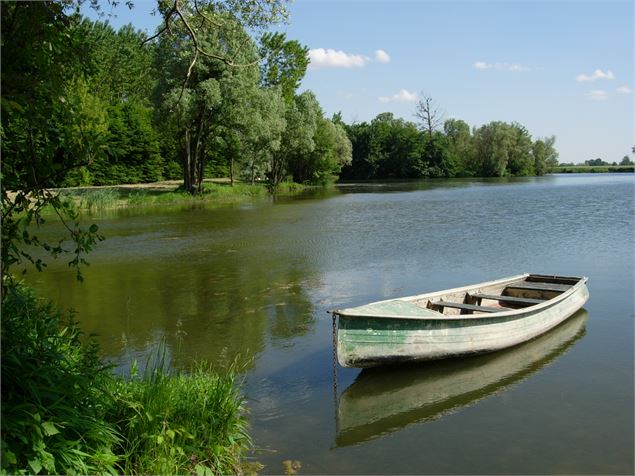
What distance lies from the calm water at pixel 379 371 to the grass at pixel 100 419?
2.77 ft

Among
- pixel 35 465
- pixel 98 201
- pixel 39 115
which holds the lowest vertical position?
pixel 35 465

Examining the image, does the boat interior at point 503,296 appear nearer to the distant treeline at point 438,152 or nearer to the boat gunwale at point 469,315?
the boat gunwale at point 469,315

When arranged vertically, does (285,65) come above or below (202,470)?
above

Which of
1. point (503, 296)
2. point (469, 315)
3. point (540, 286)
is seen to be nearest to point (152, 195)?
point (540, 286)

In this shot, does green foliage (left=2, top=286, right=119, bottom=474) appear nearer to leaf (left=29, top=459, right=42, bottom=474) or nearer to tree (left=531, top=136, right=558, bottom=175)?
leaf (left=29, top=459, right=42, bottom=474)

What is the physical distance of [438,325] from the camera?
792 centimetres

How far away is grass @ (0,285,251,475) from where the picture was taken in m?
3.69

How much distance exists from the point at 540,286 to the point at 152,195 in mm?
30120

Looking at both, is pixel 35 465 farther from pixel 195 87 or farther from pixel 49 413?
pixel 195 87

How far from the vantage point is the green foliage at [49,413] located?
3627mm

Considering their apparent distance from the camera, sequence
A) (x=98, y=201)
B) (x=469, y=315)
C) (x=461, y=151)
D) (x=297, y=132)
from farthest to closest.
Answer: (x=461, y=151)
(x=297, y=132)
(x=98, y=201)
(x=469, y=315)

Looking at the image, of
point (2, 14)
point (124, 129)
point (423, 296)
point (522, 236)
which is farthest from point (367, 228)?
point (124, 129)

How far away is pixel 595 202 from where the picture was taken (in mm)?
34469

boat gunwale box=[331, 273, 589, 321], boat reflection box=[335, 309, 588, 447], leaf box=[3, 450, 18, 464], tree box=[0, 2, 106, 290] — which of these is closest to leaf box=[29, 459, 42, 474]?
leaf box=[3, 450, 18, 464]
